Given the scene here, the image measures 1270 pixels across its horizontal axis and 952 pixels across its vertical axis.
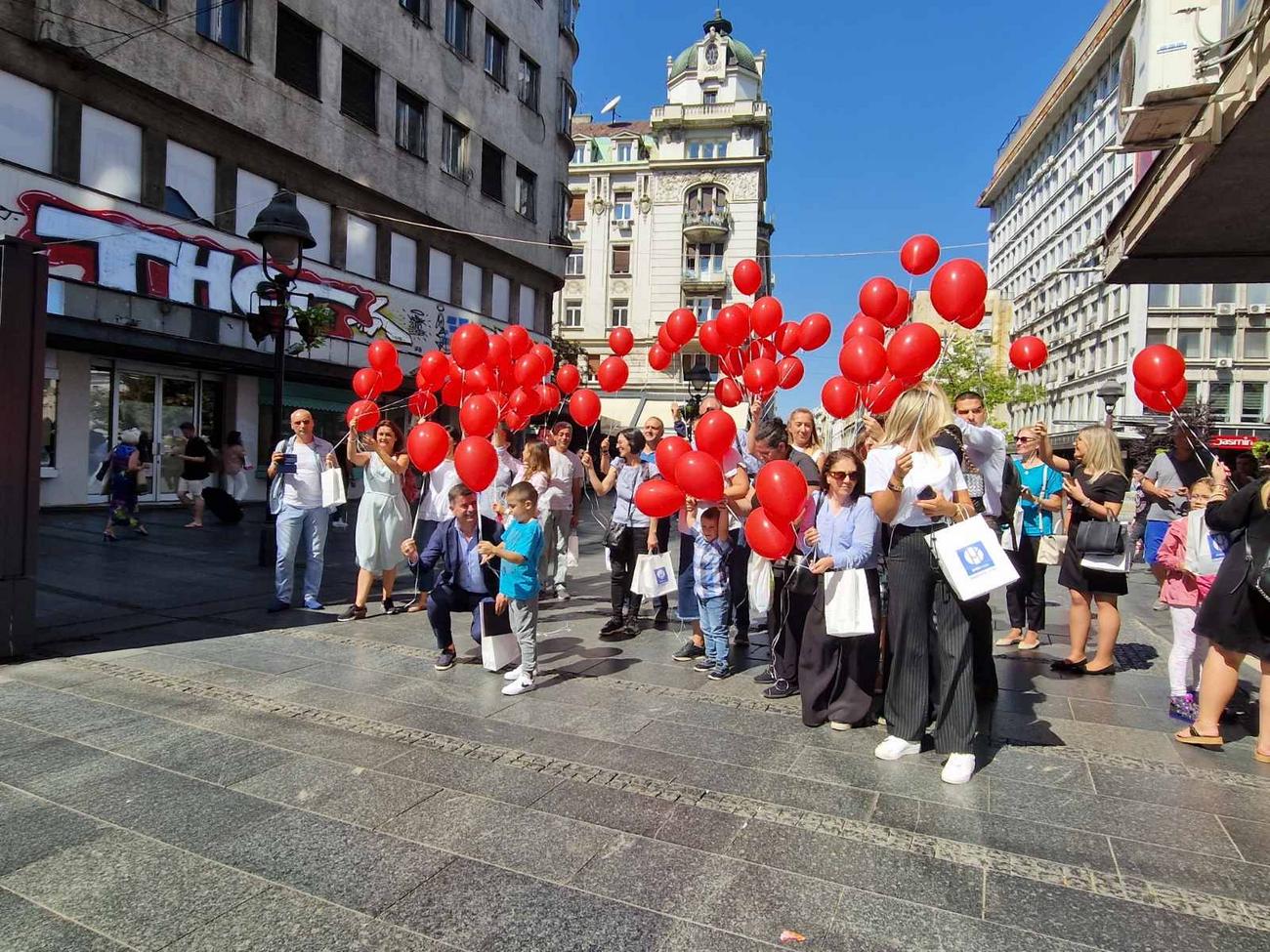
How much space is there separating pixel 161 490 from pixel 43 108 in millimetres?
7188

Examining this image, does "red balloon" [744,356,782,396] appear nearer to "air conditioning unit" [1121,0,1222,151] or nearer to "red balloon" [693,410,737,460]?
"red balloon" [693,410,737,460]

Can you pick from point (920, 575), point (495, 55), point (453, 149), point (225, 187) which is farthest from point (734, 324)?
point (495, 55)

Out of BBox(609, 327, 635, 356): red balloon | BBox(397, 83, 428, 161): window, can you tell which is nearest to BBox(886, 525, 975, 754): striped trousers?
BBox(609, 327, 635, 356): red balloon

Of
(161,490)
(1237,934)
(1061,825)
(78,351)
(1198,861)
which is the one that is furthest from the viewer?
(161,490)

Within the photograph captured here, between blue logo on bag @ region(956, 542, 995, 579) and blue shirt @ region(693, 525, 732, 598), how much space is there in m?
2.08

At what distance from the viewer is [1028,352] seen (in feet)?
26.4

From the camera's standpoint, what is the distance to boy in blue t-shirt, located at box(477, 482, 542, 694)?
5469 millimetres

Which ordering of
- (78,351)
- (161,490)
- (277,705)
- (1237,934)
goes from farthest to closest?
(161,490), (78,351), (277,705), (1237,934)

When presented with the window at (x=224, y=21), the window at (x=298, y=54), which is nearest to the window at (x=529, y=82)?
the window at (x=298, y=54)

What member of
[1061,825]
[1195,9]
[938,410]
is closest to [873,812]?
[1061,825]

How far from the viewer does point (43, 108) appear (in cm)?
1400

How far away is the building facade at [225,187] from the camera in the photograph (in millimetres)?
14289

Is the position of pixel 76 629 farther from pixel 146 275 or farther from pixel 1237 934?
pixel 146 275

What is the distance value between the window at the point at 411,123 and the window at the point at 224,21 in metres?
5.20
